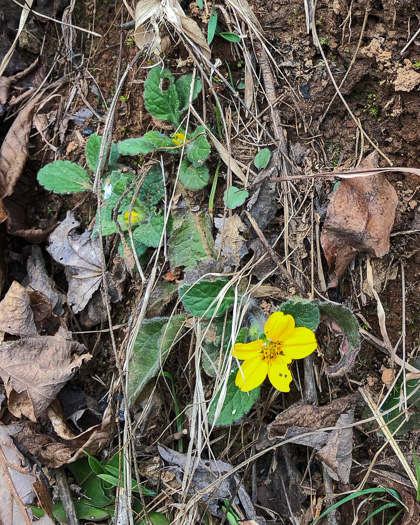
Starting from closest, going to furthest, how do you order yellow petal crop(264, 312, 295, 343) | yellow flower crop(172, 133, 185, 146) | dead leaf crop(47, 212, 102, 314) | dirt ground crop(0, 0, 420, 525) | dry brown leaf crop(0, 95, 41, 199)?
1. yellow petal crop(264, 312, 295, 343)
2. dirt ground crop(0, 0, 420, 525)
3. yellow flower crop(172, 133, 185, 146)
4. dead leaf crop(47, 212, 102, 314)
5. dry brown leaf crop(0, 95, 41, 199)

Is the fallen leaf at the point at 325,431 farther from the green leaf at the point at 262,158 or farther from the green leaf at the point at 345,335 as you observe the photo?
the green leaf at the point at 262,158

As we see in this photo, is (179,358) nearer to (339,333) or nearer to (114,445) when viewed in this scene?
(114,445)

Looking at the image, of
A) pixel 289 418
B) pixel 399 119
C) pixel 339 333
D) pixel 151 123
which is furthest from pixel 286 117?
pixel 289 418

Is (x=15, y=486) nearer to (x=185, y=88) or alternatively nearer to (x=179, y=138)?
(x=179, y=138)

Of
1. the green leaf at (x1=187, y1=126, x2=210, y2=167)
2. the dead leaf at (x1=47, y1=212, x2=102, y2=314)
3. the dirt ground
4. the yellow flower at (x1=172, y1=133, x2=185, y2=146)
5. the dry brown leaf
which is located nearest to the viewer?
the dirt ground

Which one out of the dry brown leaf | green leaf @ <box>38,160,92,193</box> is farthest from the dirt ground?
the dry brown leaf

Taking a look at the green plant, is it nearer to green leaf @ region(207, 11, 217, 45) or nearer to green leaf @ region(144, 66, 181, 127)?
green leaf @ region(144, 66, 181, 127)
